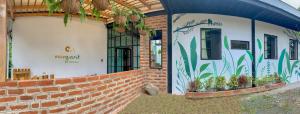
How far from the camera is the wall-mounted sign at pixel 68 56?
11242 millimetres

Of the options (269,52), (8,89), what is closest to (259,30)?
(269,52)

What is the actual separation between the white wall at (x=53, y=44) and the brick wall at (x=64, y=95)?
6921 mm

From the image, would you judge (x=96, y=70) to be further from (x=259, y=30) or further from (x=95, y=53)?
(x=259, y=30)

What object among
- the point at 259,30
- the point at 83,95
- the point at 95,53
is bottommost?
the point at 83,95

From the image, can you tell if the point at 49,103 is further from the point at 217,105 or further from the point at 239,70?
the point at 239,70

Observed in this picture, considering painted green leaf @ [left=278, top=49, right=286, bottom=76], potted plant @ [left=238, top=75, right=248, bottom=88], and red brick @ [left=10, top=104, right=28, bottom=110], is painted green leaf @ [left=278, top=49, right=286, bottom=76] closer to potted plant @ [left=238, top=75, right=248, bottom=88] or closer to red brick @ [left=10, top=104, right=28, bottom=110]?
potted plant @ [left=238, top=75, right=248, bottom=88]

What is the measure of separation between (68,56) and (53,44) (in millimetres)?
846

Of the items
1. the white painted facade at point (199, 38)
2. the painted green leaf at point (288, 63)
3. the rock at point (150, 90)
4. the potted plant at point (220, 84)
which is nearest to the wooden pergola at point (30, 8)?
the white painted facade at point (199, 38)

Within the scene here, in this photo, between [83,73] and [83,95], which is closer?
[83,95]

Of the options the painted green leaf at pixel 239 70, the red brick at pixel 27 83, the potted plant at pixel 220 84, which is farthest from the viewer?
the painted green leaf at pixel 239 70

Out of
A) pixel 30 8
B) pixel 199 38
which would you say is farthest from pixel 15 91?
pixel 30 8

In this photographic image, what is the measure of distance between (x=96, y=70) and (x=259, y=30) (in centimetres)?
777

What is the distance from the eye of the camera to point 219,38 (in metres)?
8.89

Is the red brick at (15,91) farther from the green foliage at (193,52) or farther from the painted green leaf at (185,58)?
the green foliage at (193,52)
